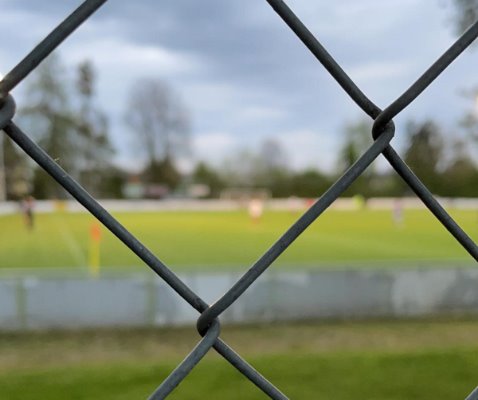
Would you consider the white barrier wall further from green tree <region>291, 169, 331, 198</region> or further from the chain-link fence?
green tree <region>291, 169, 331, 198</region>

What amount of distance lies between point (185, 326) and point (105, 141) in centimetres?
2838

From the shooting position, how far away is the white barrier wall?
6816 mm

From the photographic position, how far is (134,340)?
6.59 meters

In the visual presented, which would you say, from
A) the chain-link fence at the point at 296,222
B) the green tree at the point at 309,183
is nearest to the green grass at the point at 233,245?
the green tree at the point at 309,183

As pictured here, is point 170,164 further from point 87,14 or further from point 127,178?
point 87,14

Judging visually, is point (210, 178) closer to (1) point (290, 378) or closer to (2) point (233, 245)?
(2) point (233, 245)

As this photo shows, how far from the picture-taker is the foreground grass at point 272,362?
4957 mm

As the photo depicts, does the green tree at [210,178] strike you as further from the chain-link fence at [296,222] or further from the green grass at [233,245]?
the chain-link fence at [296,222]

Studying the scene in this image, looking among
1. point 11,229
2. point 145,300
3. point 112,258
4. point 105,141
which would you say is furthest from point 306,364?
point 105,141

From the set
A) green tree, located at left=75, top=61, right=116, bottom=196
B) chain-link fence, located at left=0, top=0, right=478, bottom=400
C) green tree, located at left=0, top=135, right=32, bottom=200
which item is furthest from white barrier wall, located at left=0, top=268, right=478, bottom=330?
green tree, located at left=75, top=61, right=116, bottom=196

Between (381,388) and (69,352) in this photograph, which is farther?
(69,352)

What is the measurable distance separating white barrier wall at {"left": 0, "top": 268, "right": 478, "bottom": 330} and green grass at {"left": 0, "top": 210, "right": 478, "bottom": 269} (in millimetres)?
1472

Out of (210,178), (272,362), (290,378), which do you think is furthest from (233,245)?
(210,178)

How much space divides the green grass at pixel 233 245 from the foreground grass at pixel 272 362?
9.92ft
